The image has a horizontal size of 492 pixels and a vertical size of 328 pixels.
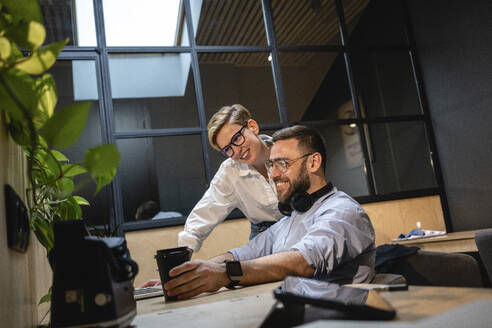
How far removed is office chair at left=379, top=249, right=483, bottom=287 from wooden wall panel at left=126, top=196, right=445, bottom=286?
148 cm

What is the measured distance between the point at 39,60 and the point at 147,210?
294 centimetres

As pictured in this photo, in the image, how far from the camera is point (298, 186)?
1.71 meters

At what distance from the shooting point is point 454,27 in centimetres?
371

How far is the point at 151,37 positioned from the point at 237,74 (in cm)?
95

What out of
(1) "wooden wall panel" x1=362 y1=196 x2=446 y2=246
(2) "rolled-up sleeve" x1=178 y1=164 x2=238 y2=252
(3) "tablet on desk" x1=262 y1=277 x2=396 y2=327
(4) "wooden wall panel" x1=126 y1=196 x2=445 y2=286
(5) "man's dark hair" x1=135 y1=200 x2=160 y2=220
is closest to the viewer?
(3) "tablet on desk" x1=262 y1=277 x2=396 y2=327

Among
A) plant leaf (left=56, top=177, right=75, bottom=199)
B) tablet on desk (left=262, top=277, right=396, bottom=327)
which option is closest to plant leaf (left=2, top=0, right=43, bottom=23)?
plant leaf (left=56, top=177, right=75, bottom=199)

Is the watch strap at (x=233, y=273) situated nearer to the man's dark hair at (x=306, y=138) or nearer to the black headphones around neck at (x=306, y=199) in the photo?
the black headphones around neck at (x=306, y=199)

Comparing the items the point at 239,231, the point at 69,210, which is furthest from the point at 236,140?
the point at 69,210

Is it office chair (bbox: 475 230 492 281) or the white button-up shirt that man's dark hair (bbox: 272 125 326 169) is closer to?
the white button-up shirt

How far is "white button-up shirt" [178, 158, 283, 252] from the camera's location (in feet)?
7.75

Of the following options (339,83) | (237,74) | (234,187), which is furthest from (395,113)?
(234,187)

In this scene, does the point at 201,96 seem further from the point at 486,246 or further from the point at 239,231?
the point at 486,246

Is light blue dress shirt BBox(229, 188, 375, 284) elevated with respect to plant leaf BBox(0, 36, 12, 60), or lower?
lower

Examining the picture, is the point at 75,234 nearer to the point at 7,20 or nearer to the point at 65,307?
the point at 65,307
